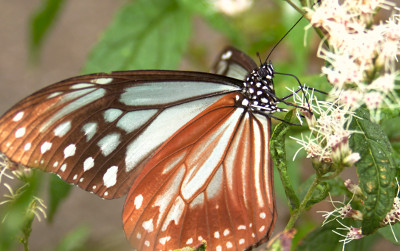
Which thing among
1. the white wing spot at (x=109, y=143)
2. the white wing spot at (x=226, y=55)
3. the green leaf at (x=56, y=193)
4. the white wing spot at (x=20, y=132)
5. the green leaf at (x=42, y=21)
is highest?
the green leaf at (x=42, y=21)

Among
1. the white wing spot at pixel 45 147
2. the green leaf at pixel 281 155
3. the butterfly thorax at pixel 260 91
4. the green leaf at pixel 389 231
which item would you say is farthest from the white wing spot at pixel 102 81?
the green leaf at pixel 389 231

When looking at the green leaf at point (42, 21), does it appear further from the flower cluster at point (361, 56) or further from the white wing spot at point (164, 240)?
the flower cluster at point (361, 56)

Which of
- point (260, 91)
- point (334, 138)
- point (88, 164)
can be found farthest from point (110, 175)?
point (334, 138)

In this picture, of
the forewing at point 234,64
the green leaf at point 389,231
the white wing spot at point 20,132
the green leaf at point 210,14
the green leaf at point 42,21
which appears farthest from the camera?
the green leaf at point 42,21

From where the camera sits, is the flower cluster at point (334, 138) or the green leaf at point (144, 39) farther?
the green leaf at point (144, 39)

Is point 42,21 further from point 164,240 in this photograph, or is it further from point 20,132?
point 164,240

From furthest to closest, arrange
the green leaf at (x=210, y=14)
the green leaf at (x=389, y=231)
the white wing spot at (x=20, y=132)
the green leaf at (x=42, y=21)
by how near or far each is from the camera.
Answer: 1. the green leaf at (x=42, y=21)
2. the green leaf at (x=210, y=14)
3. the white wing spot at (x=20, y=132)
4. the green leaf at (x=389, y=231)

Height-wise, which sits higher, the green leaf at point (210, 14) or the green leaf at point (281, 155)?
the green leaf at point (210, 14)

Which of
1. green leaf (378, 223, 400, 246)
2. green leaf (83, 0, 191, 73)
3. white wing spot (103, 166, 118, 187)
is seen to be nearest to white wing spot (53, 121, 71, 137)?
white wing spot (103, 166, 118, 187)
